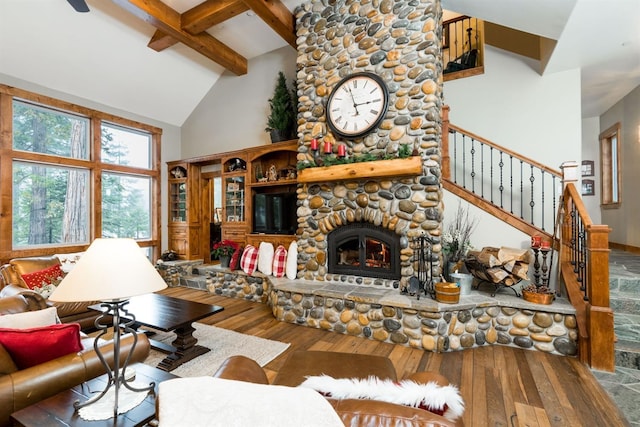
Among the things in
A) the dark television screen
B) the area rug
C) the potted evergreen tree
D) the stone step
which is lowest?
the area rug

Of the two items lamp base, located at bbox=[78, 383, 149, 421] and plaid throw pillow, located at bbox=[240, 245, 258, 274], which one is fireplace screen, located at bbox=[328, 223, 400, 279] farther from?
lamp base, located at bbox=[78, 383, 149, 421]

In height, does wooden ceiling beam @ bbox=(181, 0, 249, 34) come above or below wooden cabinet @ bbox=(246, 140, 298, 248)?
above

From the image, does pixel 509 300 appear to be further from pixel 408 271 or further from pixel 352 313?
pixel 352 313

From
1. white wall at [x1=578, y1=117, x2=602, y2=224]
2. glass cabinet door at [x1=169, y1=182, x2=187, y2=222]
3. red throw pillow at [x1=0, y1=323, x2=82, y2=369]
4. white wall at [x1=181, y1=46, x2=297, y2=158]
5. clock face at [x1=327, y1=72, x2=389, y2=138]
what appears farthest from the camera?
glass cabinet door at [x1=169, y1=182, x2=187, y2=222]

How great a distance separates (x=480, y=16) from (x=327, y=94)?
2170 millimetres

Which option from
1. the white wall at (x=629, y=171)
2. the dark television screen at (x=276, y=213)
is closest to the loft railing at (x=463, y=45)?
the white wall at (x=629, y=171)

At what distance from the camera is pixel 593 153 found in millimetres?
5820

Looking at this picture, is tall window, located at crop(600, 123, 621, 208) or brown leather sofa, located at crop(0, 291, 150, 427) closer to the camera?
brown leather sofa, located at crop(0, 291, 150, 427)

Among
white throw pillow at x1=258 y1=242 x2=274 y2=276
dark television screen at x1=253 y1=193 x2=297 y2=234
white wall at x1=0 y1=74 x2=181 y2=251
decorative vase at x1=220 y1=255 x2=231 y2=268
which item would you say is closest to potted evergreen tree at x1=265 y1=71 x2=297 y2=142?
dark television screen at x1=253 y1=193 x2=297 y2=234

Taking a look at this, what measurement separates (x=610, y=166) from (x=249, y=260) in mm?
6796

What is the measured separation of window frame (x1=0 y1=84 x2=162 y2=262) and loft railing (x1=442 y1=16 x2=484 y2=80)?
589 cm

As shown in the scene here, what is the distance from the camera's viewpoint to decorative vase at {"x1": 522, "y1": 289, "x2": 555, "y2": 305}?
2840 mm

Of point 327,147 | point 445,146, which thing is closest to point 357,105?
point 327,147

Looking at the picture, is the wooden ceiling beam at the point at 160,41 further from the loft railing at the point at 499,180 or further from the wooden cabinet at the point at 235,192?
the loft railing at the point at 499,180
